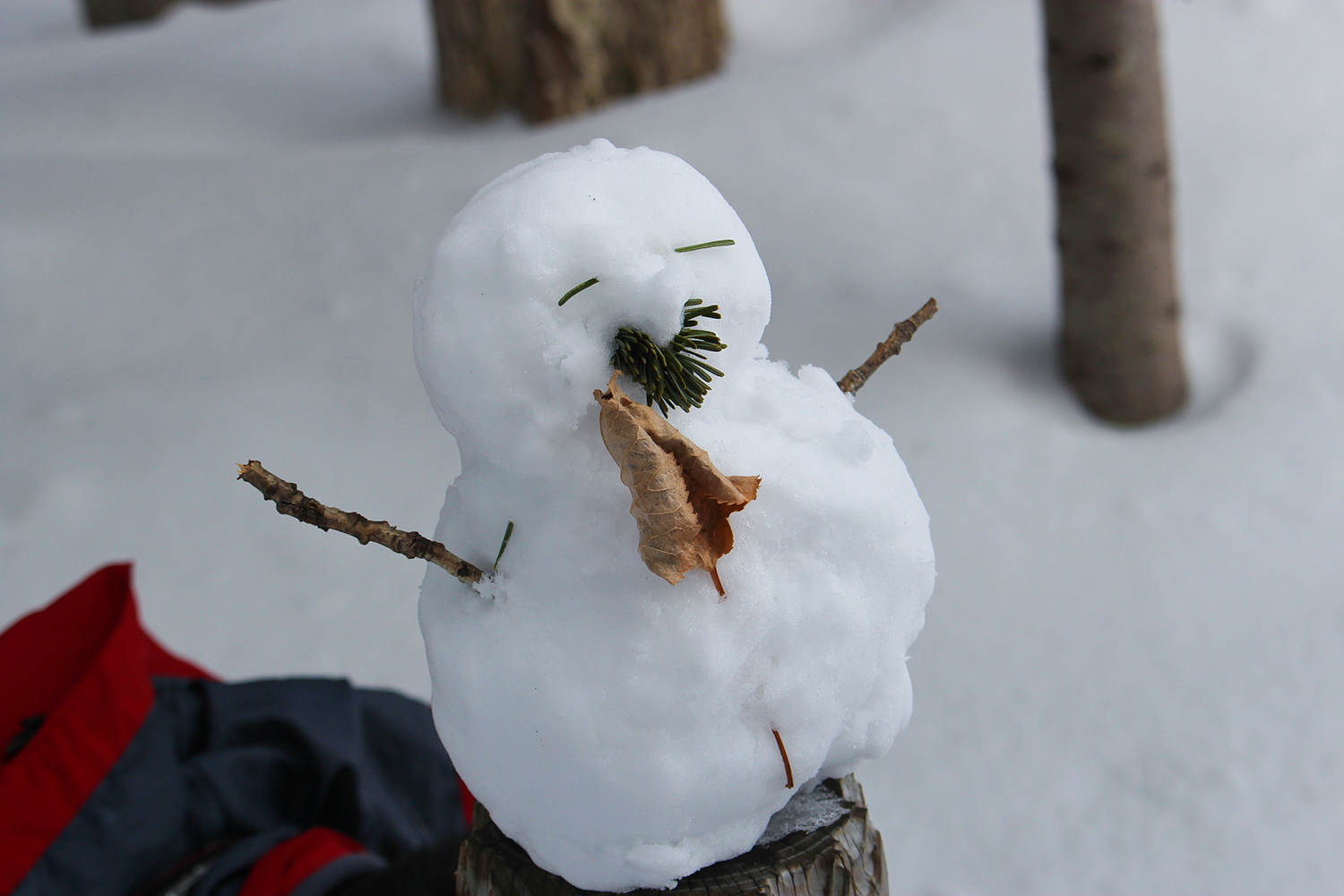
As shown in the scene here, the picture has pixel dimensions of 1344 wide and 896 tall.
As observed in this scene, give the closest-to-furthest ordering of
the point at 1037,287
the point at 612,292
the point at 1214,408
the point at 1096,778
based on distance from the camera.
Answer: the point at 612,292 → the point at 1096,778 → the point at 1214,408 → the point at 1037,287

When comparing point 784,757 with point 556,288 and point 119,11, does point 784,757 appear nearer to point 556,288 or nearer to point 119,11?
point 556,288

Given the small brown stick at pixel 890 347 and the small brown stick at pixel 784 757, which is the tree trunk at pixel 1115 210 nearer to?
the small brown stick at pixel 890 347

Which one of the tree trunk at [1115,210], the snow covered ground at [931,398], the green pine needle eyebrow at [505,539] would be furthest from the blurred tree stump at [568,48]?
the green pine needle eyebrow at [505,539]

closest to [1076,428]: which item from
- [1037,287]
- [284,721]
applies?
[1037,287]

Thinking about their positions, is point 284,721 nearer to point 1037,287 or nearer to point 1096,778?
point 1096,778

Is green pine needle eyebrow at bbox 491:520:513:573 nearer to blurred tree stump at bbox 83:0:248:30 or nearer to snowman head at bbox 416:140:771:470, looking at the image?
snowman head at bbox 416:140:771:470

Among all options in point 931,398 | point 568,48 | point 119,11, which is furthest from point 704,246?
point 119,11

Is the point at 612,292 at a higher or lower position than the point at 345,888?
higher
